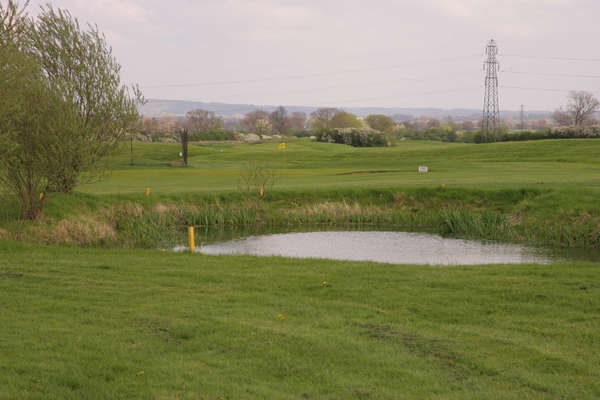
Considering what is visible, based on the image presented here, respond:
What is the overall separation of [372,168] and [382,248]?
27.3 meters

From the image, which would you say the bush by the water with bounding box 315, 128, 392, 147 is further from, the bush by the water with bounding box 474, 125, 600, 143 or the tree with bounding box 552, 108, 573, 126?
the tree with bounding box 552, 108, 573, 126

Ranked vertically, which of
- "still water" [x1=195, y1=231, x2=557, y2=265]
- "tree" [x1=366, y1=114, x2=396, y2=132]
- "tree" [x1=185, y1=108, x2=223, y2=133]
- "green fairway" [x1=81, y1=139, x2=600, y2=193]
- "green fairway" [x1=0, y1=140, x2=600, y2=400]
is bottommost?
"still water" [x1=195, y1=231, x2=557, y2=265]

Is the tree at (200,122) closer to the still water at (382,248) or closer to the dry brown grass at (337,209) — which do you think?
the dry brown grass at (337,209)

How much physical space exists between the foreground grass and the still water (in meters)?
5.30

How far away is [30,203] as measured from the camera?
1947 centimetres

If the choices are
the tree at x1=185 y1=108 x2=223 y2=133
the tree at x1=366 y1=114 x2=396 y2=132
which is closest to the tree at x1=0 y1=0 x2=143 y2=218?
the tree at x1=366 y1=114 x2=396 y2=132

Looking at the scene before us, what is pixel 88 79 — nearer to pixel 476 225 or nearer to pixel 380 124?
pixel 476 225

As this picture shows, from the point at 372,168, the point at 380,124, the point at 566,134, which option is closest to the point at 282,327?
the point at 372,168

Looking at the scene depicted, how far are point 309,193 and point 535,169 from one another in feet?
55.1

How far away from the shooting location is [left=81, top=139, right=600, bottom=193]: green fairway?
2912 cm

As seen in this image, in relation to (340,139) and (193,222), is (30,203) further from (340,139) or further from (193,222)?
(340,139)

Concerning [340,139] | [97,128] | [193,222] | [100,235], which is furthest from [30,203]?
[340,139]

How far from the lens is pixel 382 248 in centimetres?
1914

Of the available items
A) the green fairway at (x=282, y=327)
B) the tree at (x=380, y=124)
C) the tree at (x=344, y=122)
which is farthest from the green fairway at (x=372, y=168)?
the tree at (x=344, y=122)
